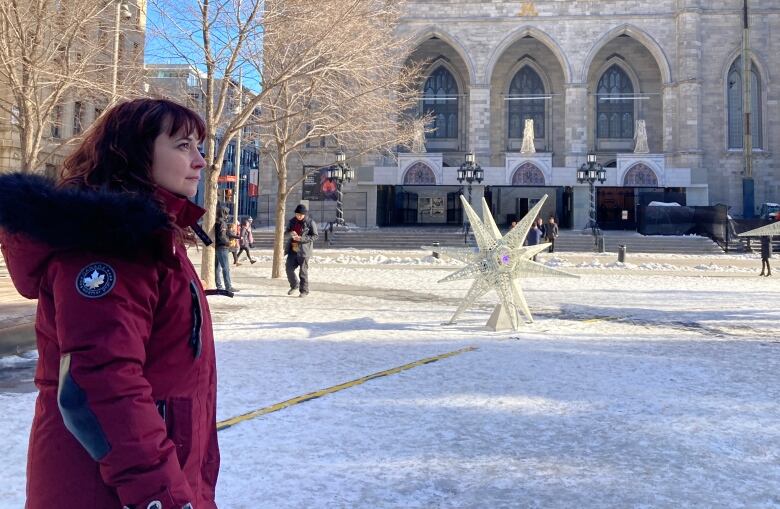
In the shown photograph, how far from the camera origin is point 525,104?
1695 inches

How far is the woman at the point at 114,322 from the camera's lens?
1.32 meters

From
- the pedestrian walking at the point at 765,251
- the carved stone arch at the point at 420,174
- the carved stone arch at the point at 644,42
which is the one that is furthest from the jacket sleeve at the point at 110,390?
the carved stone arch at the point at 644,42

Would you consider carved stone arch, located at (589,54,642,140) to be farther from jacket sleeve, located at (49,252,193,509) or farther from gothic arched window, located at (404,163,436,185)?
jacket sleeve, located at (49,252,193,509)

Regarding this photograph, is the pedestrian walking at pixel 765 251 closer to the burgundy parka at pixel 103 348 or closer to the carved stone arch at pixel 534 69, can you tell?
the burgundy parka at pixel 103 348

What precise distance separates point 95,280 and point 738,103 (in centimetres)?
4464

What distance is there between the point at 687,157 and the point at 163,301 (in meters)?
41.1

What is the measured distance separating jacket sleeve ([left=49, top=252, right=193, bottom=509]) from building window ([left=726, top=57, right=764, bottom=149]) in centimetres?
4377

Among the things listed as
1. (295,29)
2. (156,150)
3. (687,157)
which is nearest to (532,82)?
(687,157)

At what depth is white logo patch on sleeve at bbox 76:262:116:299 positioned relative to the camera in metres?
1.35

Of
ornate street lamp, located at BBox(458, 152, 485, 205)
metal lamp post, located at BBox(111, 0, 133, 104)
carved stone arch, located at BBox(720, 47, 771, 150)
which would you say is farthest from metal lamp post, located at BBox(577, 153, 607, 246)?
metal lamp post, located at BBox(111, 0, 133, 104)

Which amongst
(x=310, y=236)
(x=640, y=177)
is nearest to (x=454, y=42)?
(x=640, y=177)

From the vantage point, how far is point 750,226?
101ft

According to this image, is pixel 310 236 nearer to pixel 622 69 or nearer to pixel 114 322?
pixel 114 322

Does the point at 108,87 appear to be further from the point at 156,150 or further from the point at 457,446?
the point at 156,150
